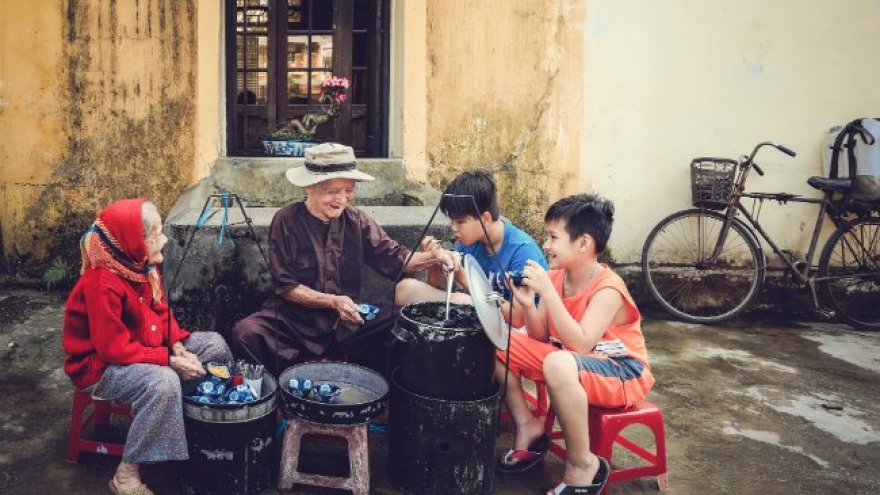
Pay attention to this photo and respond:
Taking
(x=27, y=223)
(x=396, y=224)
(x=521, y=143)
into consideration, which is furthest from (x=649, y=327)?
(x=27, y=223)

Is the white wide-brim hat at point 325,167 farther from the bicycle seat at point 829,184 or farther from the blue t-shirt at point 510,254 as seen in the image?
the bicycle seat at point 829,184

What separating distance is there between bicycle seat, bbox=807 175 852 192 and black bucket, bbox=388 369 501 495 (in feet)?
16.5

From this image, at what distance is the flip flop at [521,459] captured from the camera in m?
3.90

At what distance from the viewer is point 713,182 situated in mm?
7090

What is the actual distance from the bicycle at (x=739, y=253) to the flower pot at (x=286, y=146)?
3.26 meters

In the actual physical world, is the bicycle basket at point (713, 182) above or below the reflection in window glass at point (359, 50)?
below

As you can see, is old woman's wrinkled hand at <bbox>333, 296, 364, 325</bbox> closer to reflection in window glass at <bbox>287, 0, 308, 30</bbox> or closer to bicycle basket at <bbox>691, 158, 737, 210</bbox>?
reflection in window glass at <bbox>287, 0, 308, 30</bbox>

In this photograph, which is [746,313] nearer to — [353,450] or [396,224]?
[396,224]

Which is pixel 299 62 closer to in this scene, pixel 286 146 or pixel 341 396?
pixel 286 146

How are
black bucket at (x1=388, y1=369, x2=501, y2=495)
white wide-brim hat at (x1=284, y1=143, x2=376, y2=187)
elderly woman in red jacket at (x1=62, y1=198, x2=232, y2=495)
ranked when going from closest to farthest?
1. elderly woman in red jacket at (x1=62, y1=198, x2=232, y2=495)
2. black bucket at (x1=388, y1=369, x2=501, y2=495)
3. white wide-brim hat at (x1=284, y1=143, x2=376, y2=187)

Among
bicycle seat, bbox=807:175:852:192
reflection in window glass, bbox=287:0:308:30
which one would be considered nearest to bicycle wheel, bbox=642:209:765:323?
bicycle seat, bbox=807:175:852:192

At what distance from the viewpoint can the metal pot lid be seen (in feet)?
11.2

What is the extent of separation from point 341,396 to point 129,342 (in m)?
1.02

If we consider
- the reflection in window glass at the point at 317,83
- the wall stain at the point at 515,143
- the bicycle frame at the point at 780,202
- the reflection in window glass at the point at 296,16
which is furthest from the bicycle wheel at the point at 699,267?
the reflection in window glass at the point at 296,16
